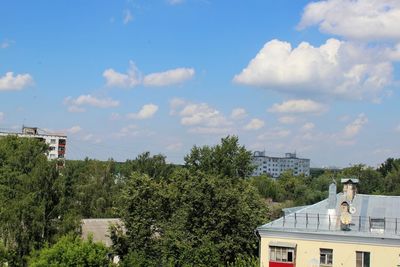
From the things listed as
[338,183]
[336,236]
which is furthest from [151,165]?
[336,236]

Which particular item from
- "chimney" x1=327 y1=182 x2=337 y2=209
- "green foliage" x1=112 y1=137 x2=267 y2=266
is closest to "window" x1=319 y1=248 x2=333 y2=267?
"chimney" x1=327 y1=182 x2=337 y2=209

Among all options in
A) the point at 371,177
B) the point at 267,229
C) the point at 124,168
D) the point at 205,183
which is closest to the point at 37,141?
the point at 124,168

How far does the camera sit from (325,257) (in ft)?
118

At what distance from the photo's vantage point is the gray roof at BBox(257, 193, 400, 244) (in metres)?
35.5

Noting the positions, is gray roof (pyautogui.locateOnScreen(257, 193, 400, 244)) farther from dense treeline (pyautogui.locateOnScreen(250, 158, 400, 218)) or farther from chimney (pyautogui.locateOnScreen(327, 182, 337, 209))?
dense treeline (pyautogui.locateOnScreen(250, 158, 400, 218))

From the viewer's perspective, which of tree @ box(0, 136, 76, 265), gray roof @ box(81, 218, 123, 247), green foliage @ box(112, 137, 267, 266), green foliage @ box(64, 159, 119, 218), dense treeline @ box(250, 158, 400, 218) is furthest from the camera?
dense treeline @ box(250, 158, 400, 218)

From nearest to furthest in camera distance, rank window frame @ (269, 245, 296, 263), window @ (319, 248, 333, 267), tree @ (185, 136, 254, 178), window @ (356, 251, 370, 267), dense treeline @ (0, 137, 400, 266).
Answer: window @ (356, 251, 370, 267) < window @ (319, 248, 333, 267) < window frame @ (269, 245, 296, 263) < dense treeline @ (0, 137, 400, 266) < tree @ (185, 136, 254, 178)

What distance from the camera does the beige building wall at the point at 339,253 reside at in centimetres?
3428

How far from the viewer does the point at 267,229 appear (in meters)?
37.5

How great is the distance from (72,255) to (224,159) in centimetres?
2983

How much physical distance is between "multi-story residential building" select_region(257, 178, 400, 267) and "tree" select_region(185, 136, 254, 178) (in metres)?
24.6

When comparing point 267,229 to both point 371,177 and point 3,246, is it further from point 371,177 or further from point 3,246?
point 371,177

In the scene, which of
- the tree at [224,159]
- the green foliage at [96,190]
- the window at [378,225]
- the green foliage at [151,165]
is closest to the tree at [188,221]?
the window at [378,225]

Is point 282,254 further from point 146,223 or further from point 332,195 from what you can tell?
point 146,223
